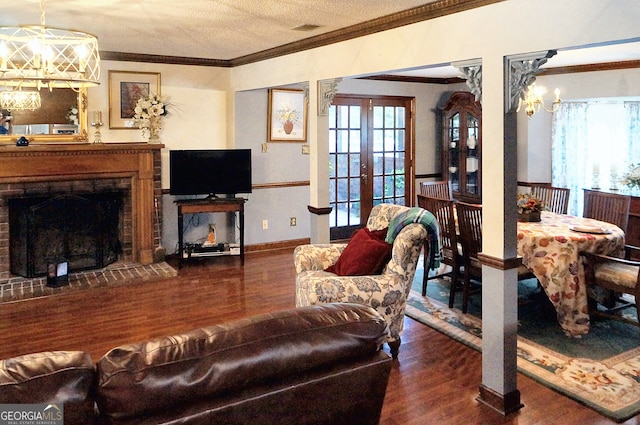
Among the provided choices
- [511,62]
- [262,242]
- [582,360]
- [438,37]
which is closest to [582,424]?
[582,360]

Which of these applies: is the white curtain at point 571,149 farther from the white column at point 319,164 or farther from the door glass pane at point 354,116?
the white column at point 319,164

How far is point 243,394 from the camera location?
168 cm

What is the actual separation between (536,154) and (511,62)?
15.1ft

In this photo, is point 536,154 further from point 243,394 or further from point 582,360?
point 243,394

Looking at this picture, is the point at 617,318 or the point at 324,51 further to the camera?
the point at 324,51

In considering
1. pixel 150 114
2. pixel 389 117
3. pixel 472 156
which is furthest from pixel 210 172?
pixel 472 156

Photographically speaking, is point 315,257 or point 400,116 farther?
point 400,116

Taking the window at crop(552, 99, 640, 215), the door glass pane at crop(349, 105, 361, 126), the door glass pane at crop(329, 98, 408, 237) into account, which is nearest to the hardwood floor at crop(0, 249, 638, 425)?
the door glass pane at crop(329, 98, 408, 237)

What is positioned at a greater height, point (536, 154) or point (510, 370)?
point (536, 154)

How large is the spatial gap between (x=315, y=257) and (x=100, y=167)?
3.13 metres

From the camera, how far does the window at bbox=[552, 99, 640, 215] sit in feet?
22.0

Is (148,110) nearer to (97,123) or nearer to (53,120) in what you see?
(97,123)

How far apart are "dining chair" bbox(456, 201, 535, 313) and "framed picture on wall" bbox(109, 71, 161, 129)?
12.7 feet

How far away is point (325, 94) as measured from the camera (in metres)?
4.77
